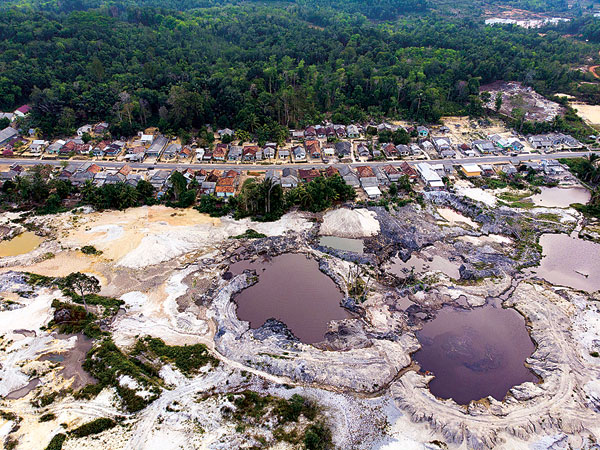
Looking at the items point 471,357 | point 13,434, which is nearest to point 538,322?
point 471,357

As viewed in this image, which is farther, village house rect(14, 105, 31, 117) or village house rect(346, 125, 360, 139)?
village house rect(14, 105, 31, 117)

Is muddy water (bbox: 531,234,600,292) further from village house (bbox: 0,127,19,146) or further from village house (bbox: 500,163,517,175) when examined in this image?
village house (bbox: 0,127,19,146)

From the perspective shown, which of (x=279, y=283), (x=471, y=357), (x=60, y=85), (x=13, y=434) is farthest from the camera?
(x=60, y=85)

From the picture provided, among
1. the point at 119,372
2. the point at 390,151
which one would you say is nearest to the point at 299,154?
the point at 390,151

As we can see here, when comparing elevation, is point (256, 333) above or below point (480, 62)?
below

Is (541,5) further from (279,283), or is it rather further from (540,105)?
(279,283)

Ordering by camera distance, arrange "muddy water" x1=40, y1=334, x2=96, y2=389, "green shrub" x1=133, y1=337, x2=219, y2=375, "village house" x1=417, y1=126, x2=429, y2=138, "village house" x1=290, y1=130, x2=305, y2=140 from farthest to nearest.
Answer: "village house" x1=417, y1=126, x2=429, y2=138
"village house" x1=290, y1=130, x2=305, y2=140
"green shrub" x1=133, y1=337, x2=219, y2=375
"muddy water" x1=40, y1=334, x2=96, y2=389

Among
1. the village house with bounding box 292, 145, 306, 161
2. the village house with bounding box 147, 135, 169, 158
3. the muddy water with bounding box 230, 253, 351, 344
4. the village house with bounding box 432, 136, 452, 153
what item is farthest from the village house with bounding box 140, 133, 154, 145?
the village house with bounding box 432, 136, 452, 153

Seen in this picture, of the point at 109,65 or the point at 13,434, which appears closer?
the point at 13,434
